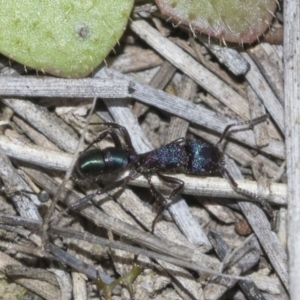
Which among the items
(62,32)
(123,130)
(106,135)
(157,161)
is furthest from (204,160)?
(62,32)

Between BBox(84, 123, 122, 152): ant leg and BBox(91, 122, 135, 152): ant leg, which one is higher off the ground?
BBox(91, 122, 135, 152): ant leg

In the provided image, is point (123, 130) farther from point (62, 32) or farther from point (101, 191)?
→ point (62, 32)

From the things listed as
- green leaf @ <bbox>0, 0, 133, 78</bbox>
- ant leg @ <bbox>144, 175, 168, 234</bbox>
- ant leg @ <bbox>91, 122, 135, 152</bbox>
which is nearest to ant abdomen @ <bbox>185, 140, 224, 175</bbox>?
ant leg @ <bbox>144, 175, 168, 234</bbox>

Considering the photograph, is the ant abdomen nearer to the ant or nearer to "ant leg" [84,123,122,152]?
the ant

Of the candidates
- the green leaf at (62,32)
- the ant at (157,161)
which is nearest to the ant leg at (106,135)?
the ant at (157,161)

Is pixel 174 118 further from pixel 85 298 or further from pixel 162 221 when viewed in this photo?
pixel 85 298
